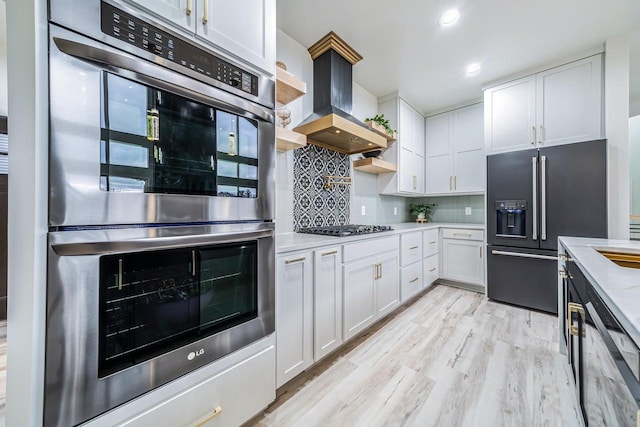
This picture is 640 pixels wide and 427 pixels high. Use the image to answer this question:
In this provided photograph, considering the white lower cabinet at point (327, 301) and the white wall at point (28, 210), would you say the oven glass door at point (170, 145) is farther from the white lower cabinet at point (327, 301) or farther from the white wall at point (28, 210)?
the white lower cabinet at point (327, 301)

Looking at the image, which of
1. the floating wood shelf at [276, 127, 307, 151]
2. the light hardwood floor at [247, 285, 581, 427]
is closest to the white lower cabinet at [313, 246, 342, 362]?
the light hardwood floor at [247, 285, 581, 427]

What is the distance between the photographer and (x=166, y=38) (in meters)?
0.89

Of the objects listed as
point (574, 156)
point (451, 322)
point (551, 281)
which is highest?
point (574, 156)

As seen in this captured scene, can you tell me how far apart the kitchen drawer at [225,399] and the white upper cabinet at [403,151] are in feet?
8.57

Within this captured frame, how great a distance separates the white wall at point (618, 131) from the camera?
2154 millimetres

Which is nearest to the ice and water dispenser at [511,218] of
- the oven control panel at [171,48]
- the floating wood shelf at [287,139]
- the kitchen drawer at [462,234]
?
the kitchen drawer at [462,234]

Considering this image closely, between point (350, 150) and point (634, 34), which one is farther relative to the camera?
point (350, 150)

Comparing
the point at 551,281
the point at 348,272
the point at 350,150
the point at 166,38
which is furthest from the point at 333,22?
the point at 551,281

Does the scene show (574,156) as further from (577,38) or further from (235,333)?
(235,333)

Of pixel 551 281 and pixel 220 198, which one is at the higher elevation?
pixel 220 198

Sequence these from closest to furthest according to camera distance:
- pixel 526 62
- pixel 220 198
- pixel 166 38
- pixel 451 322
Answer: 1. pixel 166 38
2. pixel 220 198
3. pixel 451 322
4. pixel 526 62

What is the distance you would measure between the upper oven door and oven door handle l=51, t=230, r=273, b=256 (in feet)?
0.22

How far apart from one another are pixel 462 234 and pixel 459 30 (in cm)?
229

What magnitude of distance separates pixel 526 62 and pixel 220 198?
336 cm
